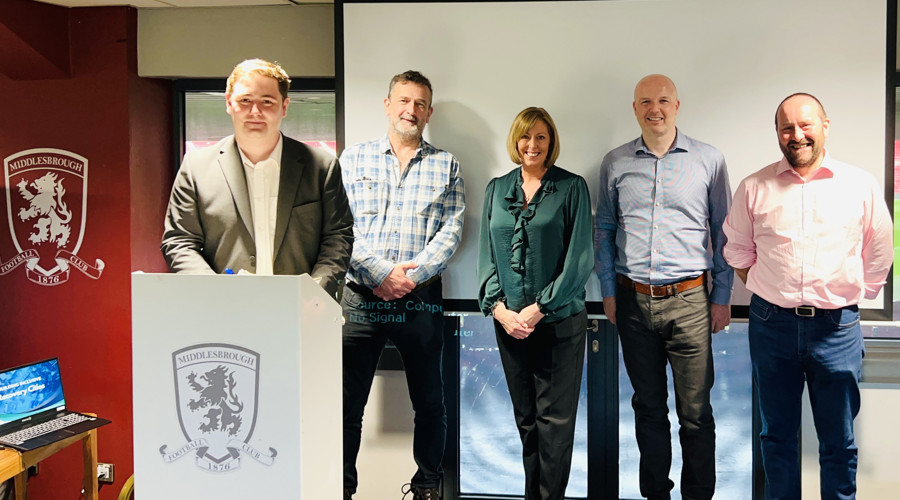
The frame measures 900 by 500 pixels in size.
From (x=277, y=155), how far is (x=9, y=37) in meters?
2.21

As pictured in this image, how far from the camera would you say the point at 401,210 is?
11.4ft

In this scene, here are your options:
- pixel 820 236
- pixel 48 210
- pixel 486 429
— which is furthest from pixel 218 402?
pixel 48 210

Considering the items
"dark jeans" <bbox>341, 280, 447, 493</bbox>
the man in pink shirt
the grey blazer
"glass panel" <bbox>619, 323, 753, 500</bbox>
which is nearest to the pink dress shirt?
the man in pink shirt

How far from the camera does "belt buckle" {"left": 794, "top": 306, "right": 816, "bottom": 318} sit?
3031 millimetres

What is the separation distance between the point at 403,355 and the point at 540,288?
77 centimetres

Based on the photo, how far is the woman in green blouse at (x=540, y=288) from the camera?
10.6 ft

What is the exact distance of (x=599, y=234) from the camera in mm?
3490

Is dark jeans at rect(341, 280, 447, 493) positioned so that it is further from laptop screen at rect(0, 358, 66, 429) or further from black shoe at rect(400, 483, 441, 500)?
laptop screen at rect(0, 358, 66, 429)

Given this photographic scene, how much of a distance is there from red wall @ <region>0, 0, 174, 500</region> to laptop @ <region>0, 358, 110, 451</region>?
2.24 ft

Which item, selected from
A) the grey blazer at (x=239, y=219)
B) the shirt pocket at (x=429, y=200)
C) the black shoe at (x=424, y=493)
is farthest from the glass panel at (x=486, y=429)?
the grey blazer at (x=239, y=219)

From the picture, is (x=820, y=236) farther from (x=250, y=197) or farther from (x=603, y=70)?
(x=250, y=197)

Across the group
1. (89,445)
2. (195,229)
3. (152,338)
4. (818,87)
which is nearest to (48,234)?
(89,445)

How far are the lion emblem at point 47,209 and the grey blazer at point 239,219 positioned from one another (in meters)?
1.90

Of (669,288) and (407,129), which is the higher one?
(407,129)
